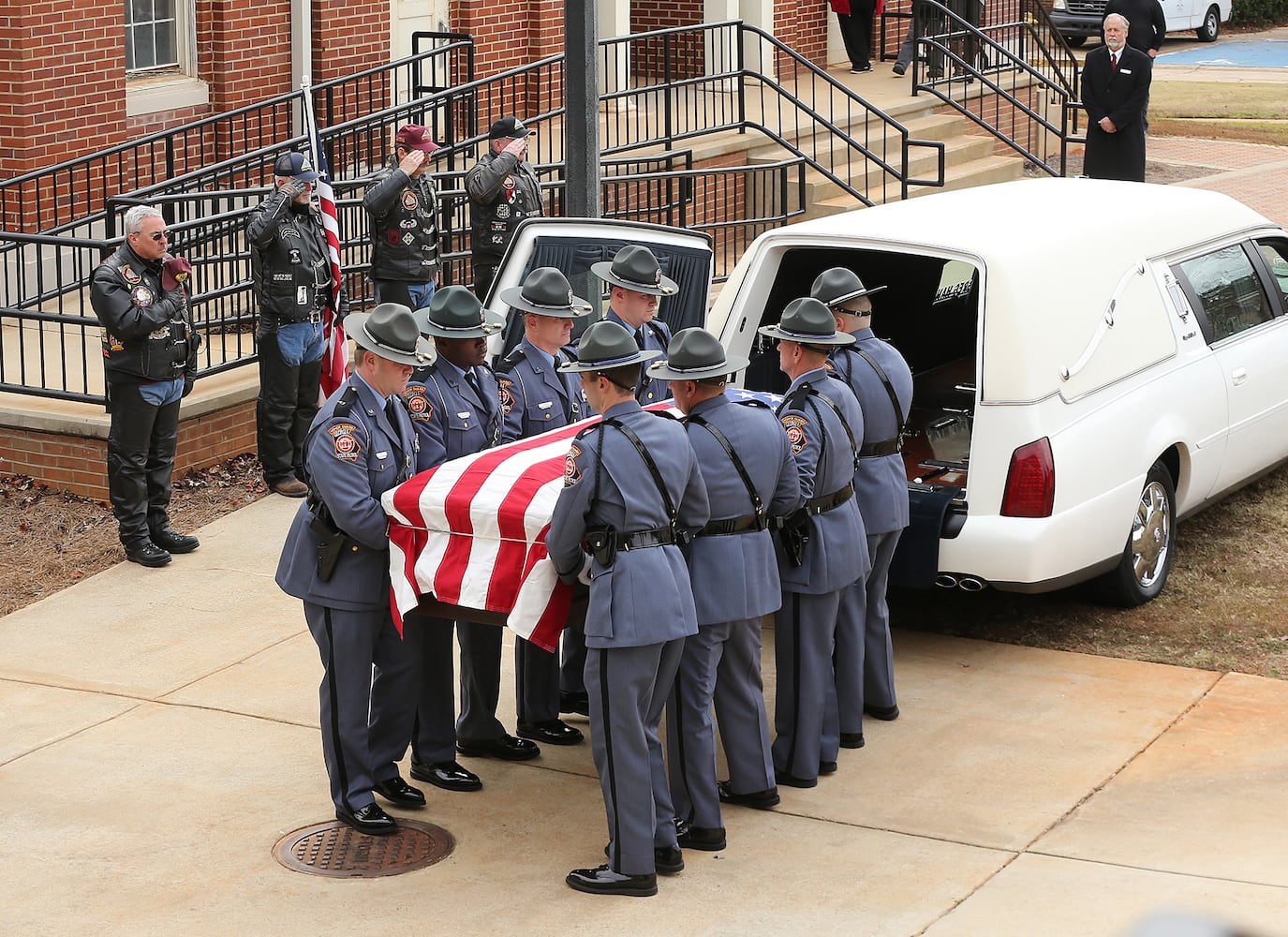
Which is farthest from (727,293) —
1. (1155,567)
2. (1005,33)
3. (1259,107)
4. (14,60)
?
(1259,107)

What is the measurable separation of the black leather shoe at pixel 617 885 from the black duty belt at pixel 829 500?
1541mm

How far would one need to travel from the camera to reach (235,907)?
5688 millimetres

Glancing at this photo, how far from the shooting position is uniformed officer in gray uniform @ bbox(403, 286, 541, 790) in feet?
21.6

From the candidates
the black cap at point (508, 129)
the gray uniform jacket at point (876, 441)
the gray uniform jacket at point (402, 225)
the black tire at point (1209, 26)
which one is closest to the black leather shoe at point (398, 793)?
the gray uniform jacket at point (876, 441)

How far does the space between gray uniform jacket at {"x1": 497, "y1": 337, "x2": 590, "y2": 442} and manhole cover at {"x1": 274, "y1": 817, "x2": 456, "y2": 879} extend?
5.30 ft

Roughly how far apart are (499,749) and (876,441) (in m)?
1.92

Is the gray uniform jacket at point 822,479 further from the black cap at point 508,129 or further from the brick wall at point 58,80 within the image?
the brick wall at point 58,80

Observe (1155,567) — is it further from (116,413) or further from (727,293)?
(116,413)

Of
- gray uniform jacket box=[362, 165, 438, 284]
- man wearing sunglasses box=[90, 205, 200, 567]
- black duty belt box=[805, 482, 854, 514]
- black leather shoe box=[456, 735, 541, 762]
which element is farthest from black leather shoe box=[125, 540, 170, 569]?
black duty belt box=[805, 482, 854, 514]

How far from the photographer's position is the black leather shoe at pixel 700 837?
616 cm

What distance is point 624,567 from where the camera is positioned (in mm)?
5738

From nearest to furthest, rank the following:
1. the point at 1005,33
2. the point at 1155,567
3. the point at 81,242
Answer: the point at 1155,567 → the point at 81,242 → the point at 1005,33

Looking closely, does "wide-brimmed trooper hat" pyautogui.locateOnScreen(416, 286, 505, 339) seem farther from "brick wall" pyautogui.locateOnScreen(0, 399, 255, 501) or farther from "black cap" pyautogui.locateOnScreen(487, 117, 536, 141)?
"black cap" pyautogui.locateOnScreen(487, 117, 536, 141)

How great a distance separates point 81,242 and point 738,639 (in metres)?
5.62
